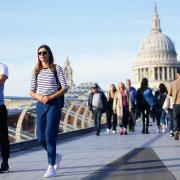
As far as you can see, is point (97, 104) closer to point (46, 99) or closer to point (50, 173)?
point (46, 99)

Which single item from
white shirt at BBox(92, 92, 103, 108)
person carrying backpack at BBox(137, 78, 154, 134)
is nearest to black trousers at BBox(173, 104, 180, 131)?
person carrying backpack at BBox(137, 78, 154, 134)

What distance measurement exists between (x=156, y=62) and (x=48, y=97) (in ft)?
468

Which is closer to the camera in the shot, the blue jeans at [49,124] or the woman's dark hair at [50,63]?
the blue jeans at [49,124]

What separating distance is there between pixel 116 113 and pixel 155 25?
505 feet

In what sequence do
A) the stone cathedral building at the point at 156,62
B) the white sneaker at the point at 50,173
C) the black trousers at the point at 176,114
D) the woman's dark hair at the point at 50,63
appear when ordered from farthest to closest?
the stone cathedral building at the point at 156,62 → the black trousers at the point at 176,114 → the woman's dark hair at the point at 50,63 → the white sneaker at the point at 50,173

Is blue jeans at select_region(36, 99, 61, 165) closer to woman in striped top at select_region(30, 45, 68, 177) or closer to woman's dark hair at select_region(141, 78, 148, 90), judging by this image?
woman in striped top at select_region(30, 45, 68, 177)

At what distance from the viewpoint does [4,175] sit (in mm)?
8062

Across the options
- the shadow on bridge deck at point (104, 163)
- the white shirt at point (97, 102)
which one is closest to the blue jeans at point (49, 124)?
the shadow on bridge deck at point (104, 163)

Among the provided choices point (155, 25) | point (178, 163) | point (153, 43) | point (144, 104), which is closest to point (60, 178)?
point (178, 163)

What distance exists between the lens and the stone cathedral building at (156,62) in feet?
487

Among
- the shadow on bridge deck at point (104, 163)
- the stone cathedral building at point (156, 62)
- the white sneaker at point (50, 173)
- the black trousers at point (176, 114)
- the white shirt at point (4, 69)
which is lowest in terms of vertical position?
the shadow on bridge deck at point (104, 163)

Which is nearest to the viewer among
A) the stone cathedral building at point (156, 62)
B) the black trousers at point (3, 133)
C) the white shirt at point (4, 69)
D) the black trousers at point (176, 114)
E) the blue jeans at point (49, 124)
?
→ the blue jeans at point (49, 124)

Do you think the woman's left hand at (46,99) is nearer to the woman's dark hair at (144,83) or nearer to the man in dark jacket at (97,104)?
the man in dark jacket at (97,104)

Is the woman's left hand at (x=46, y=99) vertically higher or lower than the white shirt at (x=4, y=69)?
lower
